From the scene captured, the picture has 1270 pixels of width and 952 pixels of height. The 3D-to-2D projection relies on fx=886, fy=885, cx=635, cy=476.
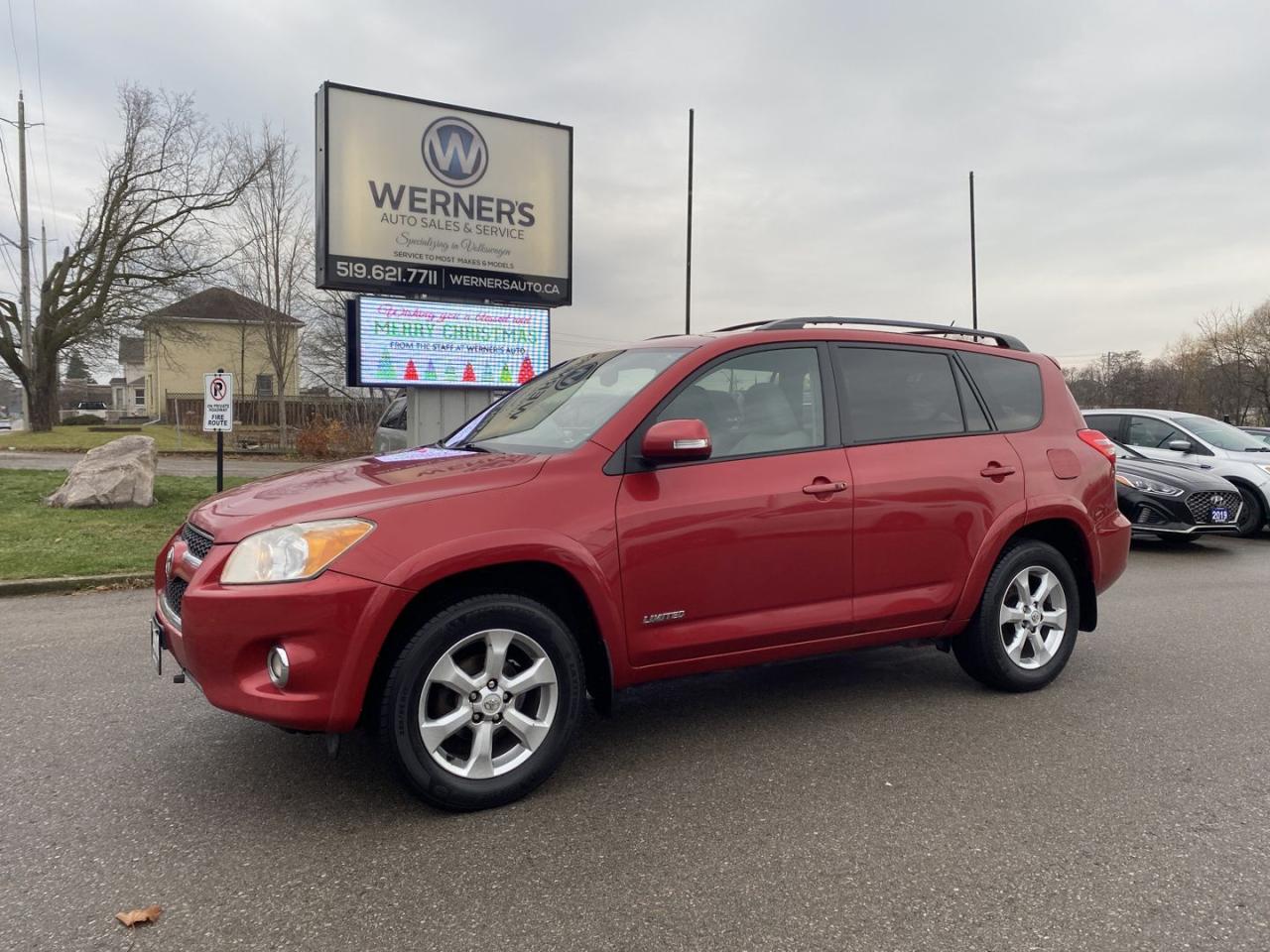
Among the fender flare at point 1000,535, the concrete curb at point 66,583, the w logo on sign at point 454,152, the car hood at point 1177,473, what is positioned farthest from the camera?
the w logo on sign at point 454,152

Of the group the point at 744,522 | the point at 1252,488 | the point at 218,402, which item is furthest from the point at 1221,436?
the point at 218,402

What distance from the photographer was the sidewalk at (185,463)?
19.1 meters

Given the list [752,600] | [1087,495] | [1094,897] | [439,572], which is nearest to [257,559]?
[439,572]

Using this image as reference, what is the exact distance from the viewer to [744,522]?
11.6 feet

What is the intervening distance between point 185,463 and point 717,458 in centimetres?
2180

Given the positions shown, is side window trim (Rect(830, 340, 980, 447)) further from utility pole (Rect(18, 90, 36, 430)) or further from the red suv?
utility pole (Rect(18, 90, 36, 430))

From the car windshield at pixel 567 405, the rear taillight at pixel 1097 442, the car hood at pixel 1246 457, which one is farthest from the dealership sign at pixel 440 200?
the rear taillight at pixel 1097 442

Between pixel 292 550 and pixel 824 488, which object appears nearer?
pixel 292 550

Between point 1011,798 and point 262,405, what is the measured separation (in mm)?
37431

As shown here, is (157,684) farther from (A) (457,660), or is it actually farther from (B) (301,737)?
(A) (457,660)

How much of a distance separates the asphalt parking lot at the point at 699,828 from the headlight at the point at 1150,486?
592 centimetres

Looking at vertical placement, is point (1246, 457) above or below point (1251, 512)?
above

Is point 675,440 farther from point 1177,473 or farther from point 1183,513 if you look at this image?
point 1177,473

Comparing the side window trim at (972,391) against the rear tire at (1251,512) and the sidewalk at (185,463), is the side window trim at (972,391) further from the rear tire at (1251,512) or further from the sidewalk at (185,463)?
the sidewalk at (185,463)
